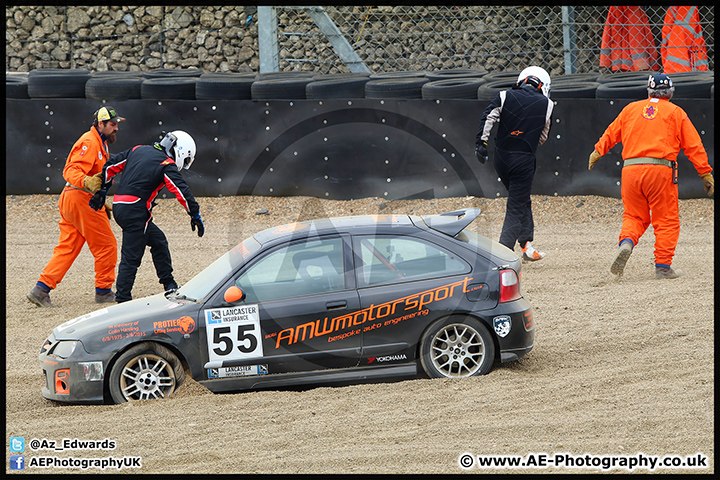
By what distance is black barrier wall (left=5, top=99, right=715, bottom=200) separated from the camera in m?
12.4

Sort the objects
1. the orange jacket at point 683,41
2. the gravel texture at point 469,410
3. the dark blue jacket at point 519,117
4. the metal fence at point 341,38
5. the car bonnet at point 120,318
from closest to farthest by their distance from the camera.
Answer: the gravel texture at point 469,410 < the car bonnet at point 120,318 < the dark blue jacket at point 519,117 < the orange jacket at point 683,41 < the metal fence at point 341,38

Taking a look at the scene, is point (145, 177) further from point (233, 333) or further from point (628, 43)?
point (628, 43)

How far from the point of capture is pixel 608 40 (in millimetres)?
17156

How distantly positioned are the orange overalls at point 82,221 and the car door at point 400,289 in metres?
4.04

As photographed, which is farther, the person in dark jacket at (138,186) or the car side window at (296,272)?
the person in dark jacket at (138,186)

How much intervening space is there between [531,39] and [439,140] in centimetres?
821

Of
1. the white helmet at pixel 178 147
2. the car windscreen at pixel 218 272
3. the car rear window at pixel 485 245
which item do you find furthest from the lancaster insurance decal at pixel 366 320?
the white helmet at pixel 178 147

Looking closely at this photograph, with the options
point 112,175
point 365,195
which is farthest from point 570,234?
point 112,175

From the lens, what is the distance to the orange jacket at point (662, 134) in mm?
8641

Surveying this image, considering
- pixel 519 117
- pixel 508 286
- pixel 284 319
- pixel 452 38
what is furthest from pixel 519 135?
pixel 452 38

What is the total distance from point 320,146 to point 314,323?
7.50 meters

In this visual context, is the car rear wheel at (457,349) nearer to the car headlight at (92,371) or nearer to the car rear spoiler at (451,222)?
the car rear spoiler at (451,222)

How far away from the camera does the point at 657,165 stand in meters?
8.62

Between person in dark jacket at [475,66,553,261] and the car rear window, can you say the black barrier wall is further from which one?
the car rear window
